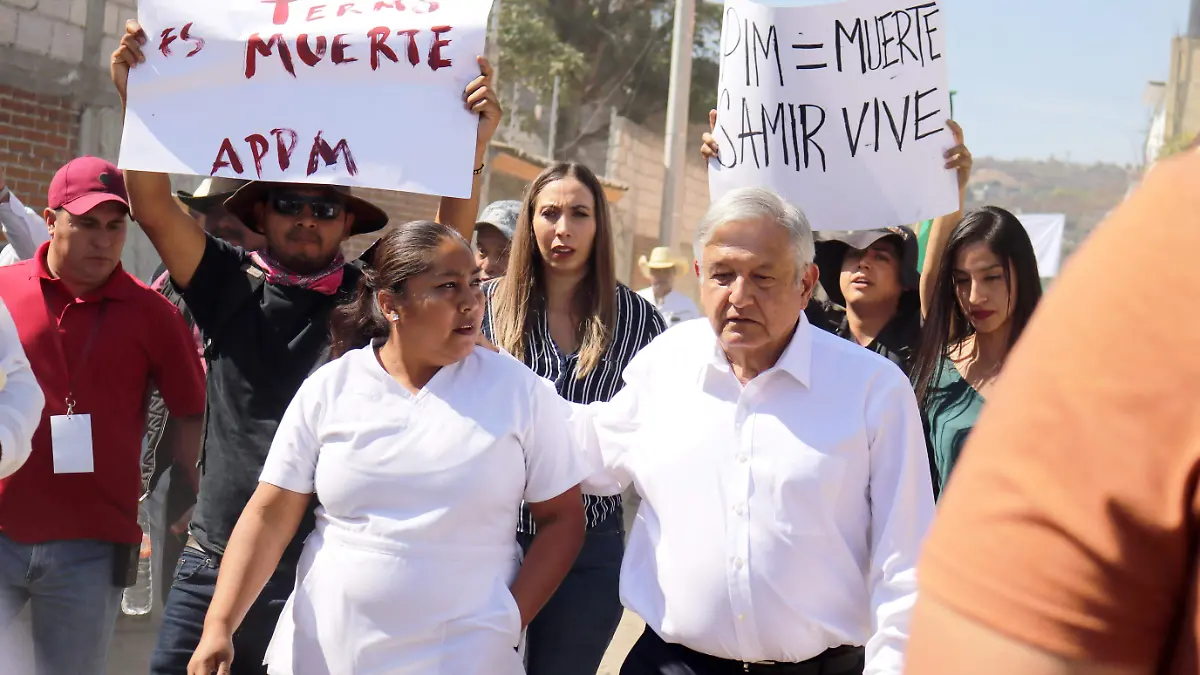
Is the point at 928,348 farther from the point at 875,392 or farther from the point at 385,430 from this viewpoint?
the point at 385,430

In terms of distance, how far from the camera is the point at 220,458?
3547 mm

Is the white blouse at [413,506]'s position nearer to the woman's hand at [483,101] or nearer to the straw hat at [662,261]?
the woman's hand at [483,101]

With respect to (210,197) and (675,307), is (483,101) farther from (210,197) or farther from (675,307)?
(675,307)

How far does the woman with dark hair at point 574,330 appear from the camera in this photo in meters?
3.63

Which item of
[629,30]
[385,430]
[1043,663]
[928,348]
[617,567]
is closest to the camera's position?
[1043,663]

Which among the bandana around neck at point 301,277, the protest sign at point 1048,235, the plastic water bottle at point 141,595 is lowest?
the plastic water bottle at point 141,595

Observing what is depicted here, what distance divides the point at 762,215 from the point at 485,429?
2.69 feet

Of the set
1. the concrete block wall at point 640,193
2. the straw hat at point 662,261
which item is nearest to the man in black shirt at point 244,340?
the straw hat at point 662,261

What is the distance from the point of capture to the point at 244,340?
11.7 feet

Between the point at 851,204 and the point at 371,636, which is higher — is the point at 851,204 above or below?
above

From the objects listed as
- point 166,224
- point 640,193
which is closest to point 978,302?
point 166,224

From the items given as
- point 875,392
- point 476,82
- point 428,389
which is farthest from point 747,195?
point 476,82

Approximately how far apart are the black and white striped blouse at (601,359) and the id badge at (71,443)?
4.17 feet

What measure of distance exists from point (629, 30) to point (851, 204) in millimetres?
25350
